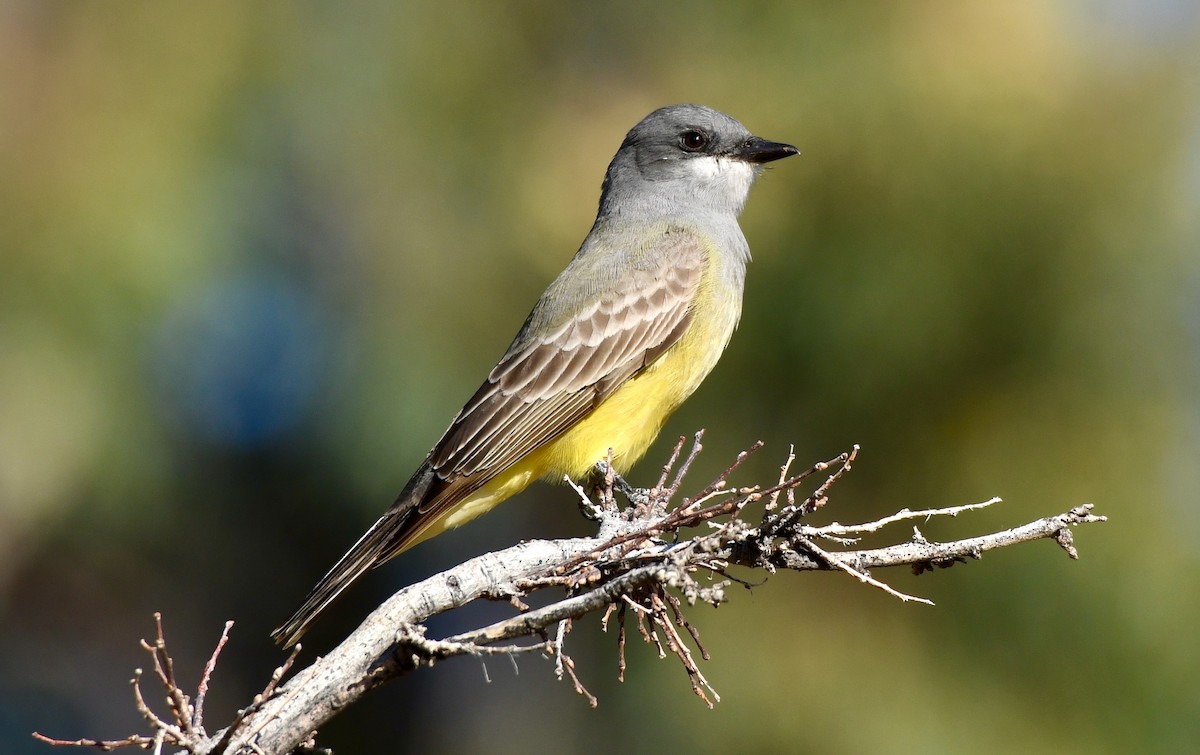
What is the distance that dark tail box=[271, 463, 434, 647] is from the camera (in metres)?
3.51

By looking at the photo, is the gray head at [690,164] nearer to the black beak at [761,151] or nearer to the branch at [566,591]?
the black beak at [761,151]

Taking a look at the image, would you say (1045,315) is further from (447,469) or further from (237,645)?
(237,645)

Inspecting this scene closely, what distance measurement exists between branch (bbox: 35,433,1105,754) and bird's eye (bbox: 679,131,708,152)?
9.11ft

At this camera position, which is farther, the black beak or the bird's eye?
the bird's eye

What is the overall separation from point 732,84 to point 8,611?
686cm

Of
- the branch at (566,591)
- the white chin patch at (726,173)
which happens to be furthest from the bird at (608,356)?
the branch at (566,591)

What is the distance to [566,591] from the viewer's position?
9.76ft

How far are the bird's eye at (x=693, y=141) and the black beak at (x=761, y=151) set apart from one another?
163 millimetres

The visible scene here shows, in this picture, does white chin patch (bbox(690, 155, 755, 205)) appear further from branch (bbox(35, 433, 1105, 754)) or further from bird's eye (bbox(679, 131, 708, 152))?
branch (bbox(35, 433, 1105, 754))

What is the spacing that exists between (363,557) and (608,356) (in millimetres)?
1290

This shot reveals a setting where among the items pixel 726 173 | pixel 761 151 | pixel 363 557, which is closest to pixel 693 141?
pixel 726 173

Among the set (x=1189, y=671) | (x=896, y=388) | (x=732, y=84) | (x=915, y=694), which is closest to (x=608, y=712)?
(x=915, y=694)

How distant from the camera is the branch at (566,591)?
7.70 feet

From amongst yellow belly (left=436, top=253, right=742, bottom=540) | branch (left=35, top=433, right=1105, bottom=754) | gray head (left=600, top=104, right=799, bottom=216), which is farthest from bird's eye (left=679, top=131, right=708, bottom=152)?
branch (left=35, top=433, right=1105, bottom=754)
